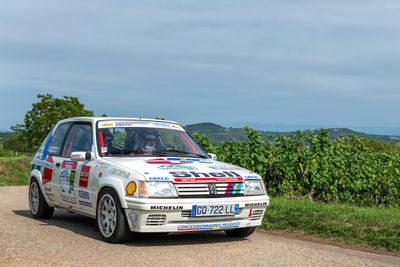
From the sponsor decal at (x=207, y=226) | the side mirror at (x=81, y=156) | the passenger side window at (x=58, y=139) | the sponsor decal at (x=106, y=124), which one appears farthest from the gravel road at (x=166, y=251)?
the sponsor decal at (x=106, y=124)

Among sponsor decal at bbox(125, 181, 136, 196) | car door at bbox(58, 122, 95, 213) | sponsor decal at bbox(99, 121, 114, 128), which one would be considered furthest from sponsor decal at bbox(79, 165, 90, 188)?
sponsor decal at bbox(125, 181, 136, 196)

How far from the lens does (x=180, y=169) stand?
27.5 feet

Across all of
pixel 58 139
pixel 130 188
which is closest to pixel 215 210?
pixel 130 188

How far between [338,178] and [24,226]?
25.6 feet

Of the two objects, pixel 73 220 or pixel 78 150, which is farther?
pixel 73 220

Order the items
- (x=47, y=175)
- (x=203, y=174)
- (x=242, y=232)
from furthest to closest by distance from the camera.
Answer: (x=47, y=175) < (x=242, y=232) < (x=203, y=174)

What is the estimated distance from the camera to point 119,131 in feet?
31.8

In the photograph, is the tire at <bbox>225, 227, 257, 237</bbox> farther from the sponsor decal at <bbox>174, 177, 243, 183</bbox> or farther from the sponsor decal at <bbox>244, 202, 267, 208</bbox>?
the sponsor decal at <bbox>174, 177, 243, 183</bbox>

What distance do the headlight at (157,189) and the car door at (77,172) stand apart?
1.41 m

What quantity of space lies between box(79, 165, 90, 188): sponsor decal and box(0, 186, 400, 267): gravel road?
0.76 metres

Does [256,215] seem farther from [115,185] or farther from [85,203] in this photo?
[85,203]

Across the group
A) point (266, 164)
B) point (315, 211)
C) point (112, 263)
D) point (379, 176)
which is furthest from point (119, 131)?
point (379, 176)

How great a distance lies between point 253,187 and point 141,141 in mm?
1952

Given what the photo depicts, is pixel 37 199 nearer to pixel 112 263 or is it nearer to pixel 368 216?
pixel 112 263
